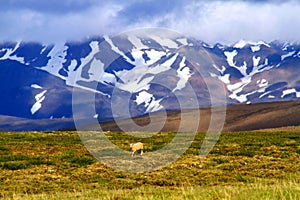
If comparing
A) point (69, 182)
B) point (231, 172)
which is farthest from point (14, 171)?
point (231, 172)

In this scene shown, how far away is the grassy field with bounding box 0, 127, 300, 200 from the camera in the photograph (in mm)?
22188

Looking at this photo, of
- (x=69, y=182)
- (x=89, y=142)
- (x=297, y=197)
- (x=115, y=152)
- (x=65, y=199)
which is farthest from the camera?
(x=89, y=142)

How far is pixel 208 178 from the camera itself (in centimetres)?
2822

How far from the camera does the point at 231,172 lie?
98.7 ft

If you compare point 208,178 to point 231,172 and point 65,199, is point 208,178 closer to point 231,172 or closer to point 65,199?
point 231,172

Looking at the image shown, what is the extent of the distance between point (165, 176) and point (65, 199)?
952 centimetres

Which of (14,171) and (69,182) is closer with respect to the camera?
(69,182)

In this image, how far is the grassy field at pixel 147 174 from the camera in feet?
72.8

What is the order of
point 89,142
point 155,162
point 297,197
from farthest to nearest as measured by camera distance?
point 89,142, point 155,162, point 297,197

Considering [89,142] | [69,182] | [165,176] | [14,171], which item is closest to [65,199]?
[69,182]

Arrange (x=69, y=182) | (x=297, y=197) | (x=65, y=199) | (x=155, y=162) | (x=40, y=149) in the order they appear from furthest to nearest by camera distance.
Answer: (x=40, y=149), (x=155, y=162), (x=69, y=182), (x=65, y=199), (x=297, y=197)

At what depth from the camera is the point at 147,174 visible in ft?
96.1

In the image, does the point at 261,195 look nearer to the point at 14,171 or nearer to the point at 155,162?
the point at 155,162

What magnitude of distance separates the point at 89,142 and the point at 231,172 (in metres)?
18.5
